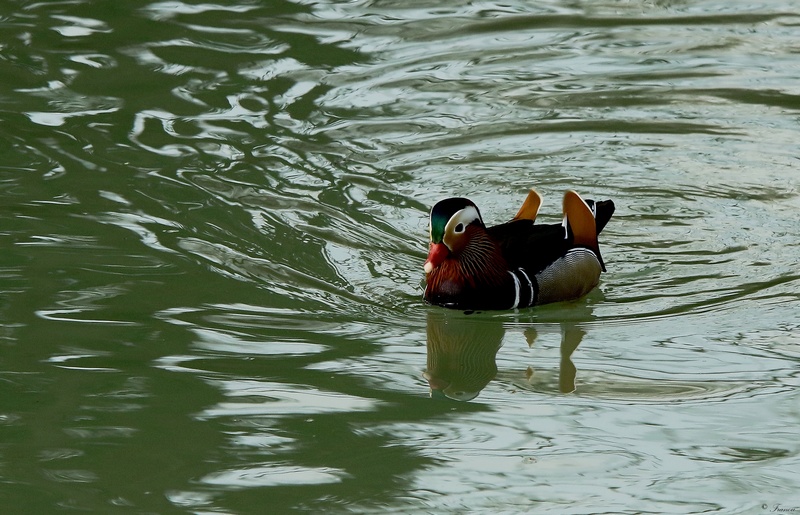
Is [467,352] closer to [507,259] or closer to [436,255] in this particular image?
[436,255]

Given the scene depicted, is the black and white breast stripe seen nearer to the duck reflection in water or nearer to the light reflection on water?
the light reflection on water

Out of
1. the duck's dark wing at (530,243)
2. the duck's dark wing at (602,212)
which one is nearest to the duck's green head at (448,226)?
the duck's dark wing at (530,243)

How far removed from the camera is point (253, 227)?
8891mm

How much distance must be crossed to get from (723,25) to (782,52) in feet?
3.18

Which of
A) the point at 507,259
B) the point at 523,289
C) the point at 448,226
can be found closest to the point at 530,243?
the point at 507,259

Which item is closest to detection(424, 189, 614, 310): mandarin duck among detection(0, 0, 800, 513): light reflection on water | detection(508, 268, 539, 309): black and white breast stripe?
detection(508, 268, 539, 309): black and white breast stripe

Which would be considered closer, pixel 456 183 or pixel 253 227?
pixel 253 227

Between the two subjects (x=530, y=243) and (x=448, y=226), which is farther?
(x=530, y=243)

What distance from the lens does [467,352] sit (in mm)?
7203

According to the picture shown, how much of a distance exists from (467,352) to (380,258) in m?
1.62

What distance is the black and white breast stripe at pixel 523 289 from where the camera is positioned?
7.82 metres

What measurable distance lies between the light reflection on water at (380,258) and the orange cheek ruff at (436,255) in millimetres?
356

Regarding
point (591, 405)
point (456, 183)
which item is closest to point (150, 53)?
point (456, 183)

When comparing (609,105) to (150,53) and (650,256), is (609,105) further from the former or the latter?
(150,53)
